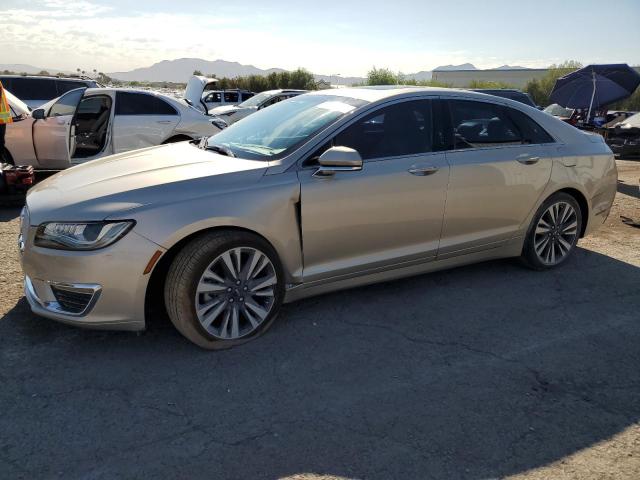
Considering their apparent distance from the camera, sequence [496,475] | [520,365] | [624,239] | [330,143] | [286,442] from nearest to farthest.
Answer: [496,475] → [286,442] → [520,365] → [330,143] → [624,239]

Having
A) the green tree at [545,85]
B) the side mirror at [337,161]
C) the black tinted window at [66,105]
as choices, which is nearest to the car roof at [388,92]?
the side mirror at [337,161]

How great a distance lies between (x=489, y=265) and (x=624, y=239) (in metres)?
2.22

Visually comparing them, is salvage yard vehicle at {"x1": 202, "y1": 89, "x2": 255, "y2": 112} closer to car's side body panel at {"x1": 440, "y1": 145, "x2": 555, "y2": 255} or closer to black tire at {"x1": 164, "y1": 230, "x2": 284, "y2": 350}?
car's side body panel at {"x1": 440, "y1": 145, "x2": 555, "y2": 255}

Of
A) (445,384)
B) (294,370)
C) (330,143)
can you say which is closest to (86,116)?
(330,143)

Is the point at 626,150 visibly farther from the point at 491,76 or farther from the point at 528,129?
the point at 491,76

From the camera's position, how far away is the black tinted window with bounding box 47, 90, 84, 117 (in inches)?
321

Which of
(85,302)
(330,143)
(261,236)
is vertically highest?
(330,143)

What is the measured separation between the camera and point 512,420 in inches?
107

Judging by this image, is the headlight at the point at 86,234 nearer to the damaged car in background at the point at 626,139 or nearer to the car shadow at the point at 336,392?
the car shadow at the point at 336,392

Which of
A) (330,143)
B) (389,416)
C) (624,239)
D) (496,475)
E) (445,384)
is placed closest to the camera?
(496,475)

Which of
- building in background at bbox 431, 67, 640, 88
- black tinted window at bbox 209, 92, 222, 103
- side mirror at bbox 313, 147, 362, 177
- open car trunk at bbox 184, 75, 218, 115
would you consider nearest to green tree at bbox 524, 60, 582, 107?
building in background at bbox 431, 67, 640, 88

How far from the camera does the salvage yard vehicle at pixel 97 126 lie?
784 cm

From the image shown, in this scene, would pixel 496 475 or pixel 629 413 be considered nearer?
pixel 496 475

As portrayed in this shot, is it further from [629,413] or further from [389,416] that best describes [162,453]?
[629,413]
